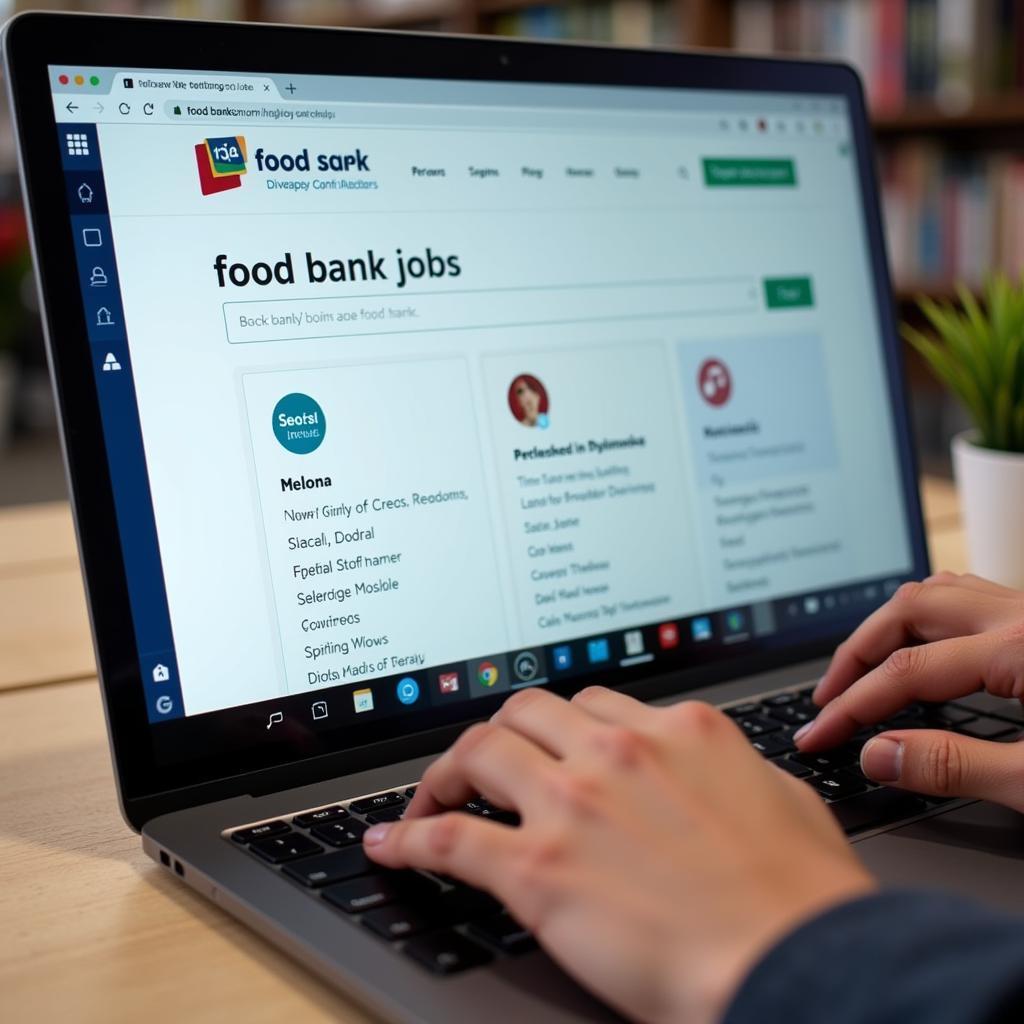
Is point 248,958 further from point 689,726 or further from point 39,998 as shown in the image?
point 689,726

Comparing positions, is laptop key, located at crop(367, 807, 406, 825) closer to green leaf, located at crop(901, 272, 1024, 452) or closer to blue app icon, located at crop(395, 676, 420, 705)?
blue app icon, located at crop(395, 676, 420, 705)

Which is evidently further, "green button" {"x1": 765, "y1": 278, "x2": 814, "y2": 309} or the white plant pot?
the white plant pot

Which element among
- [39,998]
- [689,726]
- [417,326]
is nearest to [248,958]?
[39,998]

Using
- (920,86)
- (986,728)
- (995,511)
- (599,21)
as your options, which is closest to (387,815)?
(986,728)

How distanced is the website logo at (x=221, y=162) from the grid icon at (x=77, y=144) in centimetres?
5

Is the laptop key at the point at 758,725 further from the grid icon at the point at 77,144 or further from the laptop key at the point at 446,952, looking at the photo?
the grid icon at the point at 77,144

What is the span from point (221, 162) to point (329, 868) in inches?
13.7

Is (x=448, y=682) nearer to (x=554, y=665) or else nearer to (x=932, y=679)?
(x=554, y=665)

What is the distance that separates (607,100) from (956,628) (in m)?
0.38

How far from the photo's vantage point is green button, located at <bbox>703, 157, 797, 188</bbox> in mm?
794

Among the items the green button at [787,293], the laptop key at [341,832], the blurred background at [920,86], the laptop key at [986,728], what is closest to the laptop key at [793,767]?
the laptop key at [986,728]

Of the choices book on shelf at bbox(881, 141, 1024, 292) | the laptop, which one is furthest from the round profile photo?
book on shelf at bbox(881, 141, 1024, 292)

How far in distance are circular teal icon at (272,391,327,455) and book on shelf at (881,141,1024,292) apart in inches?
86.0

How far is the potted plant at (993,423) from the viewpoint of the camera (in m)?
0.95
